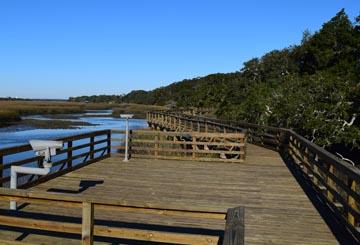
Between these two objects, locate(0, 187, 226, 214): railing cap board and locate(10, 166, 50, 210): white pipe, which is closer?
locate(0, 187, 226, 214): railing cap board

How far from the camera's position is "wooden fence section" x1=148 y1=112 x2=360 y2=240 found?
257 inches

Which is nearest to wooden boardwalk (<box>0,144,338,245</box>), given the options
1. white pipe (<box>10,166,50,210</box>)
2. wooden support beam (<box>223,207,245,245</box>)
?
wooden support beam (<box>223,207,245,245</box>)

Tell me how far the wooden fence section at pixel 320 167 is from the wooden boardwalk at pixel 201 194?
386mm

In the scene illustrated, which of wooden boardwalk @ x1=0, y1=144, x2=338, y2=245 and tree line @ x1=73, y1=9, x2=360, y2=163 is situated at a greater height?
tree line @ x1=73, y1=9, x2=360, y2=163

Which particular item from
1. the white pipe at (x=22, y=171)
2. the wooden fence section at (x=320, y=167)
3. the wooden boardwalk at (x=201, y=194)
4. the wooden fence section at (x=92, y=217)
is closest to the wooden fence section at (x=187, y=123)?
the wooden fence section at (x=320, y=167)

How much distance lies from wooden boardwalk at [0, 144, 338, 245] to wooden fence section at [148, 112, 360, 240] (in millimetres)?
386

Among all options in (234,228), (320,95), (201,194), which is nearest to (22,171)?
(201,194)

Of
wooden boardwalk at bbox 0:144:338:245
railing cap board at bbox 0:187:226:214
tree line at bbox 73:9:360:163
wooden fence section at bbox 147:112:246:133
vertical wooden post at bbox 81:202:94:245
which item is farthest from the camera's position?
tree line at bbox 73:9:360:163

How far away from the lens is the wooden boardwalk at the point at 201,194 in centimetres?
623

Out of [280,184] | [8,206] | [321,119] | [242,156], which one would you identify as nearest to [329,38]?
[321,119]

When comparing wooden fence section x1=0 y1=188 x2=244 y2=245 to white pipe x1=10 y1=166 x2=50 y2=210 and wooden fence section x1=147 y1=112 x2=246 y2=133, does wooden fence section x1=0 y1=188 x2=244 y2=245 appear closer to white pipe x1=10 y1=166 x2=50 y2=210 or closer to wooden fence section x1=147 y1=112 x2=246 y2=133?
white pipe x1=10 y1=166 x2=50 y2=210

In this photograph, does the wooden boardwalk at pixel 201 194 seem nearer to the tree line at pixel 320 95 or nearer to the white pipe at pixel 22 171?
the white pipe at pixel 22 171

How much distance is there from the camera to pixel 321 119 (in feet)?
75.6

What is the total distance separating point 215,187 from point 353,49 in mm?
32887
